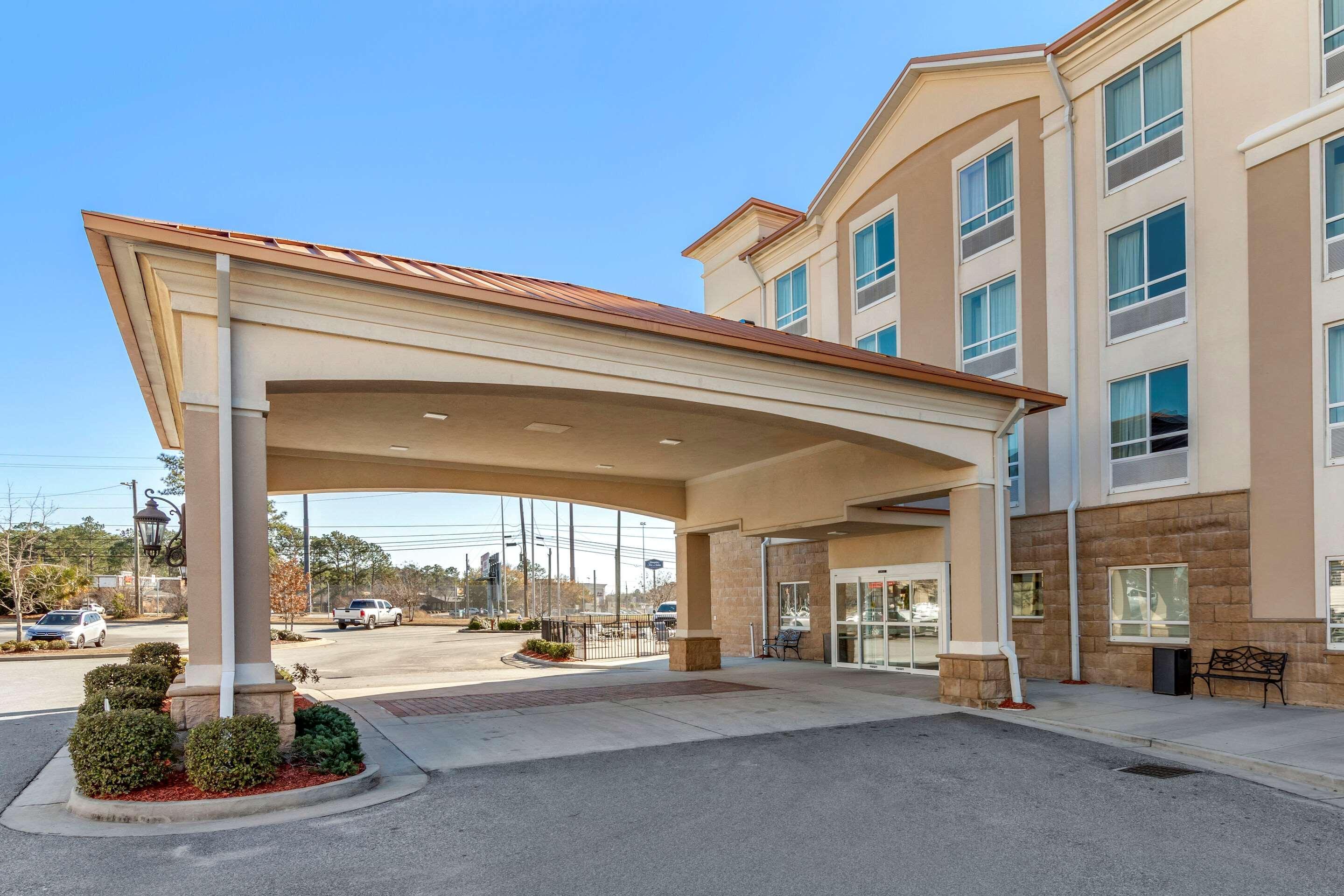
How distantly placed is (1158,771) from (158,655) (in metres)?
16.2

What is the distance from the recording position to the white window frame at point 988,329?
20312mm

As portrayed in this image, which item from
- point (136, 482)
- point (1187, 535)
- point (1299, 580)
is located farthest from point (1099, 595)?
point (136, 482)

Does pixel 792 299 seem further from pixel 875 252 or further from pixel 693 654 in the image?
pixel 693 654

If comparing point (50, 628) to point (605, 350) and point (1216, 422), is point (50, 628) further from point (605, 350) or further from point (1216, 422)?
point (1216, 422)

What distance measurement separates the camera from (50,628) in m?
29.7

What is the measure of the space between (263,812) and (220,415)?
377 centimetres

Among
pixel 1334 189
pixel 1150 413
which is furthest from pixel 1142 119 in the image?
pixel 1150 413

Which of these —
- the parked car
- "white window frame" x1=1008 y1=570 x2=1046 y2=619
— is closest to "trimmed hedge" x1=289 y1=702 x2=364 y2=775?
"white window frame" x1=1008 y1=570 x2=1046 y2=619

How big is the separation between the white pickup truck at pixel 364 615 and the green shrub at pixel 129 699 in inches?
1513

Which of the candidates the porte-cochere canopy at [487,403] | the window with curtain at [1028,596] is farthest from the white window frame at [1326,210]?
the window with curtain at [1028,596]

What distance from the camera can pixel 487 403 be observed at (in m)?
12.9

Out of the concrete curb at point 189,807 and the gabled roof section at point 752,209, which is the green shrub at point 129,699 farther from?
the gabled roof section at point 752,209

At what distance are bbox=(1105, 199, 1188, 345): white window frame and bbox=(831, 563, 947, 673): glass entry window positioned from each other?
6209mm

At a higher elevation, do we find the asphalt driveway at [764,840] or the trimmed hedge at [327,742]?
the trimmed hedge at [327,742]
